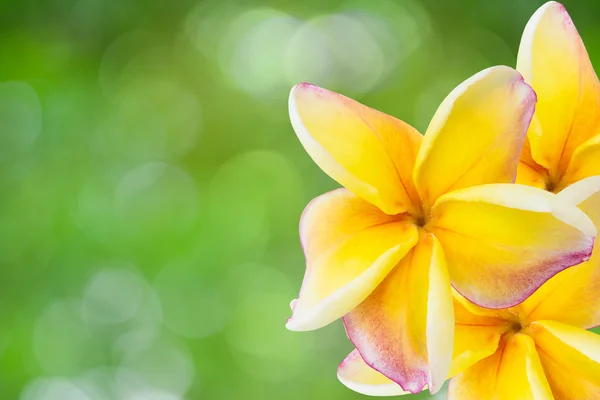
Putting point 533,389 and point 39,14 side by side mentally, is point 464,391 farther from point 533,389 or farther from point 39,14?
point 39,14

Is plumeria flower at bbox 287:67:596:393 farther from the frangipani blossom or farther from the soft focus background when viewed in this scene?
the soft focus background

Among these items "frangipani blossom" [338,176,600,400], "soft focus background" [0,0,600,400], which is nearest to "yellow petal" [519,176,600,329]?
"frangipani blossom" [338,176,600,400]

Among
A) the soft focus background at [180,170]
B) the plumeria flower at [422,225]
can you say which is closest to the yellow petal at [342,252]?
the plumeria flower at [422,225]

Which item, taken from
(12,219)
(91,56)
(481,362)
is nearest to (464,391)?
(481,362)

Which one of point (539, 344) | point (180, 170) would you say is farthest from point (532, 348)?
point (180, 170)

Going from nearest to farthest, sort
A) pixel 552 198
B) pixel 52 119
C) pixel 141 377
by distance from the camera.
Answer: pixel 552 198 → pixel 141 377 → pixel 52 119

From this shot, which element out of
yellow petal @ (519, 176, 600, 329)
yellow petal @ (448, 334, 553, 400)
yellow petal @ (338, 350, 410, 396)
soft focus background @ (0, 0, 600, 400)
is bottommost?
soft focus background @ (0, 0, 600, 400)

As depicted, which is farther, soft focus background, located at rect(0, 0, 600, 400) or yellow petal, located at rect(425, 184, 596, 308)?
soft focus background, located at rect(0, 0, 600, 400)
